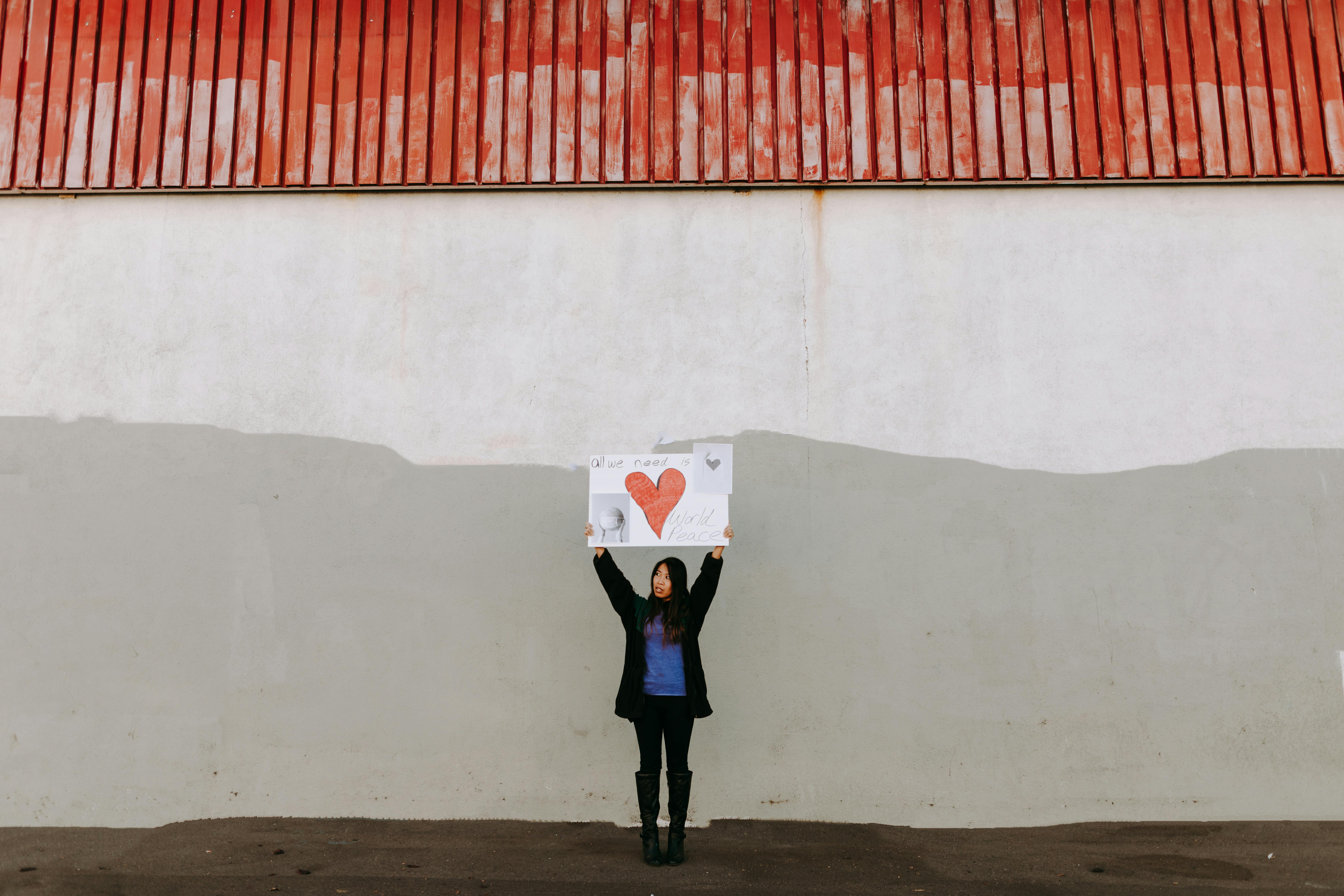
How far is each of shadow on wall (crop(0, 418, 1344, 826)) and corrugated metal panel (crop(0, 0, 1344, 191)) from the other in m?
1.97

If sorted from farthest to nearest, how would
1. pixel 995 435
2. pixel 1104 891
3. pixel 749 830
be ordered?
pixel 995 435 → pixel 749 830 → pixel 1104 891

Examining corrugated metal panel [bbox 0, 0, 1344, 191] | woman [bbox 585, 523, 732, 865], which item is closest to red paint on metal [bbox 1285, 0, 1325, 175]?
corrugated metal panel [bbox 0, 0, 1344, 191]

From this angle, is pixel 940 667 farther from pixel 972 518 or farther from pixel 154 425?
pixel 154 425

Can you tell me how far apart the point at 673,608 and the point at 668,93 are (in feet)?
11.1

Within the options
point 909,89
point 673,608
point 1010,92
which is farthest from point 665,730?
point 1010,92

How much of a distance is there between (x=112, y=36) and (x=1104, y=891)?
797 cm

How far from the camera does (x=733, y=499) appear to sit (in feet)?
16.4

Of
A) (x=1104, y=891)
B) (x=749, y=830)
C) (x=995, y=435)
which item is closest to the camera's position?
(x=1104, y=891)

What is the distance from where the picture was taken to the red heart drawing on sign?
4.32m

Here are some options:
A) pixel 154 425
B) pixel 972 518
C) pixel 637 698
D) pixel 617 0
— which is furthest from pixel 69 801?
pixel 617 0

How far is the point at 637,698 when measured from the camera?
13.8 ft

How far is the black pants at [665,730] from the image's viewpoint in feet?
13.8

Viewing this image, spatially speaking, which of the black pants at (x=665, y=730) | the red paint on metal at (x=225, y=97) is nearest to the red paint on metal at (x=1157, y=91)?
the black pants at (x=665, y=730)

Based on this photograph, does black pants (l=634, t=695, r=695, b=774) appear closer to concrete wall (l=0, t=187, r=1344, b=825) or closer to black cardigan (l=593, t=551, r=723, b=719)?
black cardigan (l=593, t=551, r=723, b=719)
